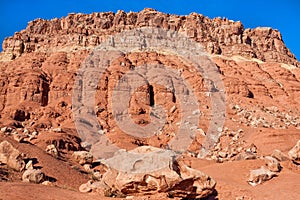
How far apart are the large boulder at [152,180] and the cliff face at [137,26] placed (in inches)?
1993

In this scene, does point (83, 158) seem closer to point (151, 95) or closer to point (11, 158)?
point (11, 158)

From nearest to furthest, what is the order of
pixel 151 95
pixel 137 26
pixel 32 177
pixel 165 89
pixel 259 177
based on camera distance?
1. pixel 32 177
2. pixel 259 177
3. pixel 165 89
4. pixel 151 95
5. pixel 137 26

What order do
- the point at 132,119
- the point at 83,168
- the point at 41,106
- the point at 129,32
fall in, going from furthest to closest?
→ the point at 129,32 → the point at 41,106 → the point at 132,119 → the point at 83,168

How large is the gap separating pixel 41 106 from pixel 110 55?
48.1ft

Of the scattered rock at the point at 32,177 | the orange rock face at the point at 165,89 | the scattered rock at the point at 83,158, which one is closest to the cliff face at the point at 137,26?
the orange rock face at the point at 165,89

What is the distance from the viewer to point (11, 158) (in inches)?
596

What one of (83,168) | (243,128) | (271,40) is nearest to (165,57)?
(243,128)

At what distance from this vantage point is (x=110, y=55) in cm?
5388

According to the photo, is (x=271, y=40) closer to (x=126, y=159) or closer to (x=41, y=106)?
(x=41, y=106)

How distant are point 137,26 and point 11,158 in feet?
178

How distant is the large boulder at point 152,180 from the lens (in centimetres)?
1001

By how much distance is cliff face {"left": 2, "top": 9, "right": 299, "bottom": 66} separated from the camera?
62031 mm

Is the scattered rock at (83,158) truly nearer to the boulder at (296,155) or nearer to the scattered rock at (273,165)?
the scattered rock at (273,165)

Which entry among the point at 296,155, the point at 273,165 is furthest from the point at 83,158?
the point at 296,155
